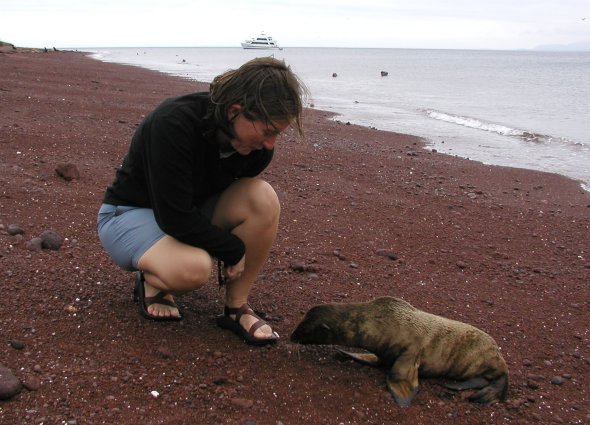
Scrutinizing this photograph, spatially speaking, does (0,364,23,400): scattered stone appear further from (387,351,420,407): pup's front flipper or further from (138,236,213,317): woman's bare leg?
(387,351,420,407): pup's front flipper

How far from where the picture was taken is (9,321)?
10.5 ft

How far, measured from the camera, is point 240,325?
3.45 m

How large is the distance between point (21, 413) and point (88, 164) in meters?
4.63

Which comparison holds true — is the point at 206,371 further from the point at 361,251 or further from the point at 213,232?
the point at 361,251

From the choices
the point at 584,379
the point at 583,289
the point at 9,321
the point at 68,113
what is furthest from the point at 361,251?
the point at 68,113

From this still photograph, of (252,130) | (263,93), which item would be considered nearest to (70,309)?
(252,130)

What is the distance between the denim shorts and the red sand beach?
1.30 ft

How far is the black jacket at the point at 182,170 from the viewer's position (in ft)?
9.57

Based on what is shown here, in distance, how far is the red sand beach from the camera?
285 centimetres

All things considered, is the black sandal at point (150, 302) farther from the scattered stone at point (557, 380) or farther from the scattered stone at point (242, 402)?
the scattered stone at point (557, 380)

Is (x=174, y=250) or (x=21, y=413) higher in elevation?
(x=174, y=250)

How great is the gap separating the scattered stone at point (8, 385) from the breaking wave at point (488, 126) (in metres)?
14.7

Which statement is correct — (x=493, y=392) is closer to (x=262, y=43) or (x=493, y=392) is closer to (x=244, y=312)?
(x=244, y=312)

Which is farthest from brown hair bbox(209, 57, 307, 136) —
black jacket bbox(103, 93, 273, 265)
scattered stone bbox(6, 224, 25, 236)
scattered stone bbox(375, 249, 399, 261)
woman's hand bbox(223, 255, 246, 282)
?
scattered stone bbox(375, 249, 399, 261)
